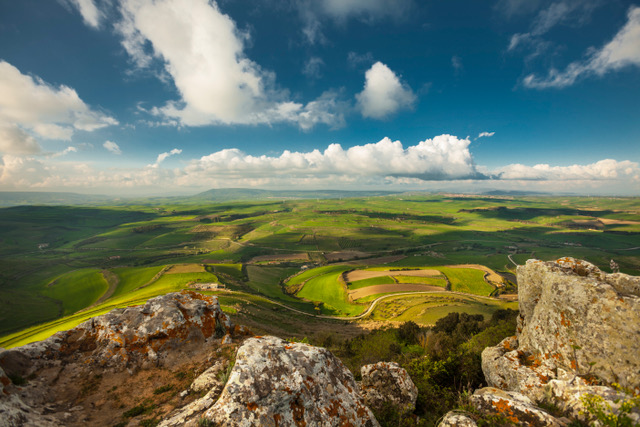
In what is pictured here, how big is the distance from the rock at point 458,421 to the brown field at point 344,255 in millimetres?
126341

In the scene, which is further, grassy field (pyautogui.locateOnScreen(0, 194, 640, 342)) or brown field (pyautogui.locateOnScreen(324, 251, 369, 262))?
brown field (pyautogui.locateOnScreen(324, 251, 369, 262))

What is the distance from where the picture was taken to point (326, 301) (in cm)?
7619

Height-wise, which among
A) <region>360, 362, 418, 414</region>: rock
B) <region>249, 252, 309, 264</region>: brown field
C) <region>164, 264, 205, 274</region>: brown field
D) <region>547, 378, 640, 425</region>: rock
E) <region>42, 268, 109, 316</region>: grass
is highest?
<region>547, 378, 640, 425</region>: rock

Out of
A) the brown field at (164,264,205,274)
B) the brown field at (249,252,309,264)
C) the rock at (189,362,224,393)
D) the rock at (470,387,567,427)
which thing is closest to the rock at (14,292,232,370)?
the rock at (189,362,224,393)

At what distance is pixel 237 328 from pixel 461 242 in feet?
616

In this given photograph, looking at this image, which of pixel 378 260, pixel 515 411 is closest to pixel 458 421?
pixel 515 411

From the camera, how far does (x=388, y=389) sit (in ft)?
33.2

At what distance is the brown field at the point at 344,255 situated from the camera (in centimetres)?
13400

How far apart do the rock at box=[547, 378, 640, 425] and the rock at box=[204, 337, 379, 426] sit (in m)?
6.96

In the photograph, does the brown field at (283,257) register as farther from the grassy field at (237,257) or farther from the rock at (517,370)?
the rock at (517,370)

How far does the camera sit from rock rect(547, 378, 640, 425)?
768cm

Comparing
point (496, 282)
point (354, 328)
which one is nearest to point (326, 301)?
point (354, 328)

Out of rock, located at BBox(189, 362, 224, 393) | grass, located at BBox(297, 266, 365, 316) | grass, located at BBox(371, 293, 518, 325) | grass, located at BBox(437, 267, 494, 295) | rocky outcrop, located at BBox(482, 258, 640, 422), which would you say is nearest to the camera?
rock, located at BBox(189, 362, 224, 393)

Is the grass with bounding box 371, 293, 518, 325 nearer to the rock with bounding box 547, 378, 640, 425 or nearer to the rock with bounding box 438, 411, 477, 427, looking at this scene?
the rock with bounding box 547, 378, 640, 425
